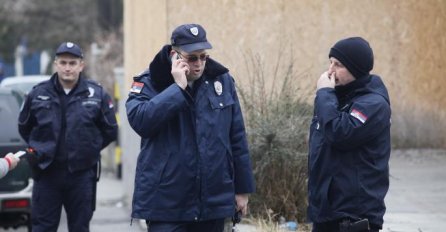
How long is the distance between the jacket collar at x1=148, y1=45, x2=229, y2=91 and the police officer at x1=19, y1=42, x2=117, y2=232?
2.17 m

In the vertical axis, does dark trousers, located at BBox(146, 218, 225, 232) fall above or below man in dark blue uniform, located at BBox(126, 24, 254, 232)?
below

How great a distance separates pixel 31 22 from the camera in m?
38.7

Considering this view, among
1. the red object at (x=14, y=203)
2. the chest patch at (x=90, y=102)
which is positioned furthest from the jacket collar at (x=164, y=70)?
the red object at (x=14, y=203)

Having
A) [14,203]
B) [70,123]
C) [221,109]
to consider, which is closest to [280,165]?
[70,123]

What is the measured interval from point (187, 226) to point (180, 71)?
0.88m

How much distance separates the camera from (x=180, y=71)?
5.32 meters

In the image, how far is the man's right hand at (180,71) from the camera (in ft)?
17.5

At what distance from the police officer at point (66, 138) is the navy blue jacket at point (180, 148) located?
7.09ft

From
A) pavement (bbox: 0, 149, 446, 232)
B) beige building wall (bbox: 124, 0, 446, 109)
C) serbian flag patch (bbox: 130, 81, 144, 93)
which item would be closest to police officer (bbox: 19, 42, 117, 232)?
pavement (bbox: 0, 149, 446, 232)

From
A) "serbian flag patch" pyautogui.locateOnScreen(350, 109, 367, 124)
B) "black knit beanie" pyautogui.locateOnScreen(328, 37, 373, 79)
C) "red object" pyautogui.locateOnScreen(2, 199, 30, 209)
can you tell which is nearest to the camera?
"serbian flag patch" pyautogui.locateOnScreen(350, 109, 367, 124)

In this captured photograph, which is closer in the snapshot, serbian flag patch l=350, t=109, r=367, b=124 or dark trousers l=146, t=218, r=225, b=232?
serbian flag patch l=350, t=109, r=367, b=124

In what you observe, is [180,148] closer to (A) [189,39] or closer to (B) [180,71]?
(B) [180,71]

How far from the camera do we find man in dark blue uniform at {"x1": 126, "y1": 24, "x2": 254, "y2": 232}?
532cm

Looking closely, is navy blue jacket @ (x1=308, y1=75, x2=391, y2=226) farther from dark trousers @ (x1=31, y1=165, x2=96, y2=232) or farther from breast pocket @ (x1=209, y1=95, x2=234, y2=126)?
dark trousers @ (x1=31, y1=165, x2=96, y2=232)
